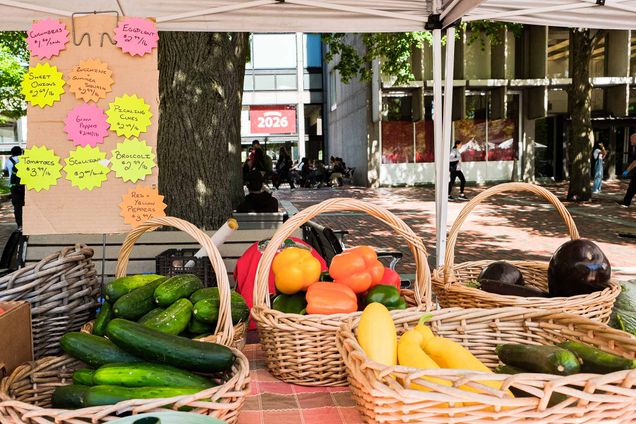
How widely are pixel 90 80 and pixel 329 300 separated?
142cm

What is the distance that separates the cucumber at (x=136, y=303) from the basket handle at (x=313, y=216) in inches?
13.6

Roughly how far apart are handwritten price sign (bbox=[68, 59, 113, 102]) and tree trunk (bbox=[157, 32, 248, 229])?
184 cm

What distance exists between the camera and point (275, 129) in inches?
1115

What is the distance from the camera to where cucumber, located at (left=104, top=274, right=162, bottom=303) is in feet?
5.82

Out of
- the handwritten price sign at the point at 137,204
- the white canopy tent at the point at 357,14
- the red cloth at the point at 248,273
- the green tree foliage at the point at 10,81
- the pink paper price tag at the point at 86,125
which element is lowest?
the red cloth at the point at 248,273

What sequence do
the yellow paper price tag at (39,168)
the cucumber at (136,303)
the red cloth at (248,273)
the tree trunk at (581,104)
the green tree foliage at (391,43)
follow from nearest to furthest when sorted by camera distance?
the cucumber at (136,303), the yellow paper price tag at (39,168), the red cloth at (248,273), the green tree foliage at (391,43), the tree trunk at (581,104)

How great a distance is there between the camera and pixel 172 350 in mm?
1393

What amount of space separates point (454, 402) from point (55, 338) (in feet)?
4.56

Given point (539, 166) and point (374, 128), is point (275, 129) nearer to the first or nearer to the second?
point (374, 128)

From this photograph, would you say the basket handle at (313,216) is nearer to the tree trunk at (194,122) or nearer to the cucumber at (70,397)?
the cucumber at (70,397)

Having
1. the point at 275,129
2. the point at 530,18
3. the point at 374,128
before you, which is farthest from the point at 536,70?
the point at 530,18

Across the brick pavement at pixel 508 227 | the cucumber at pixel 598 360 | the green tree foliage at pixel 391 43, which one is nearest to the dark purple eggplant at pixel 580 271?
the cucumber at pixel 598 360

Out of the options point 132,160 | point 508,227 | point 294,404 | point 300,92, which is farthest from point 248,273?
point 300,92

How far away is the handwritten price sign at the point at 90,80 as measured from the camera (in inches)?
89.0
